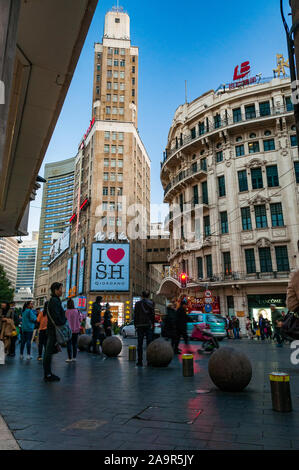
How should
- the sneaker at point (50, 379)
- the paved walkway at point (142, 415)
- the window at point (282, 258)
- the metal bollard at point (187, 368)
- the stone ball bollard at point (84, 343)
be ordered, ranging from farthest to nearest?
the window at point (282, 258)
the stone ball bollard at point (84, 343)
the metal bollard at point (187, 368)
the sneaker at point (50, 379)
the paved walkway at point (142, 415)

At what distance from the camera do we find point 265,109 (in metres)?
32.2

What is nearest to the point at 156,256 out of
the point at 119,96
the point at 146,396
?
the point at 119,96

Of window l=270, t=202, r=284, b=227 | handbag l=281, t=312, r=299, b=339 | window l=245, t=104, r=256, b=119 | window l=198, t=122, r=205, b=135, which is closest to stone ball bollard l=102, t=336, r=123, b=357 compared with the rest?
handbag l=281, t=312, r=299, b=339

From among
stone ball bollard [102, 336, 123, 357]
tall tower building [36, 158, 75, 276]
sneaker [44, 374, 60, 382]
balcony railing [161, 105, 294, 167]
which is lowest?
sneaker [44, 374, 60, 382]

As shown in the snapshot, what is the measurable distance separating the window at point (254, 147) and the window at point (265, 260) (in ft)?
33.2

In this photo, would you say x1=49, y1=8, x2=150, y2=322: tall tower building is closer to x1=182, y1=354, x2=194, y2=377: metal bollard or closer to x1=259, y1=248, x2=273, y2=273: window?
x1=259, y1=248, x2=273, y2=273: window

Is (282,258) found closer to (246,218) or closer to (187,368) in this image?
(246,218)

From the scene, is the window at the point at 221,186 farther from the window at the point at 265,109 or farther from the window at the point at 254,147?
the window at the point at 265,109

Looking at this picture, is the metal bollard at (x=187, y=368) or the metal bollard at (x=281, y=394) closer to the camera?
the metal bollard at (x=281, y=394)

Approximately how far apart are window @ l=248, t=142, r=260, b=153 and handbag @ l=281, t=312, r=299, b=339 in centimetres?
3096

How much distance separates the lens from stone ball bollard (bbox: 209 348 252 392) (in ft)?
17.1

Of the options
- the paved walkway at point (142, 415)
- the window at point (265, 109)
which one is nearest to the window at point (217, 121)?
the window at point (265, 109)

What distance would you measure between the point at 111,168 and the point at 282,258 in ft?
125

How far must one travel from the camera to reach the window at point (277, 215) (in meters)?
30.2
